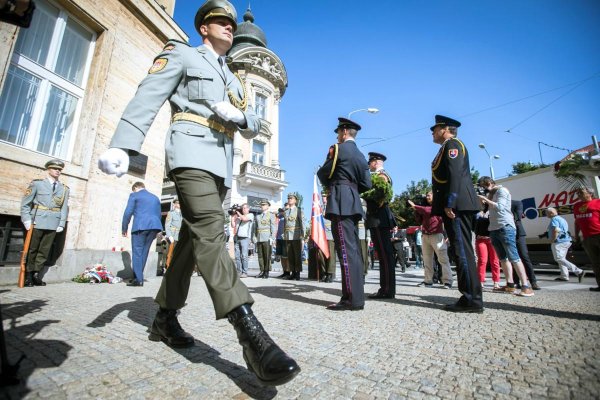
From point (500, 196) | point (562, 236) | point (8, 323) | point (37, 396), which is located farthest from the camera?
point (562, 236)

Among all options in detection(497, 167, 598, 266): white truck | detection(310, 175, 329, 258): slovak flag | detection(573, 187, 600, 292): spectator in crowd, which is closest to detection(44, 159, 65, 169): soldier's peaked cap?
detection(310, 175, 329, 258): slovak flag

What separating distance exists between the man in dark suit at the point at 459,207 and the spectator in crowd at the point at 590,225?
3235 millimetres

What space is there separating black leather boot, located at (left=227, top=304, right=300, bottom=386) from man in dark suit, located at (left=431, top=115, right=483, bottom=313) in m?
Result: 2.63

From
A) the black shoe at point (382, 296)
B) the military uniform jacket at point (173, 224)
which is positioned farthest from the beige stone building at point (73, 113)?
the black shoe at point (382, 296)

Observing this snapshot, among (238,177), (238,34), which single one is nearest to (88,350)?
(238,177)

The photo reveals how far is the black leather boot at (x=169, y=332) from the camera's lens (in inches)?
75.2

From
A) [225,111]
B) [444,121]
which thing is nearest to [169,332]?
[225,111]

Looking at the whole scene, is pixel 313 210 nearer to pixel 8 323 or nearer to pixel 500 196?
pixel 500 196

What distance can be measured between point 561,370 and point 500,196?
4166mm

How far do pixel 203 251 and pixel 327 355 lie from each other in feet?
3.24

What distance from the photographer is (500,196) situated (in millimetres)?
5031

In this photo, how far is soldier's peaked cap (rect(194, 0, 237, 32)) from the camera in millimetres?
2164

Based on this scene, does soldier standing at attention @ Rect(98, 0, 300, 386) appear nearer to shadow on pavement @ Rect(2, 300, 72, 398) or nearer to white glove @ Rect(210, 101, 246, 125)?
white glove @ Rect(210, 101, 246, 125)

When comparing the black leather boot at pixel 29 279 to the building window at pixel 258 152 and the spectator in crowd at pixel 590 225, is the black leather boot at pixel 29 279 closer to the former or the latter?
the spectator in crowd at pixel 590 225
